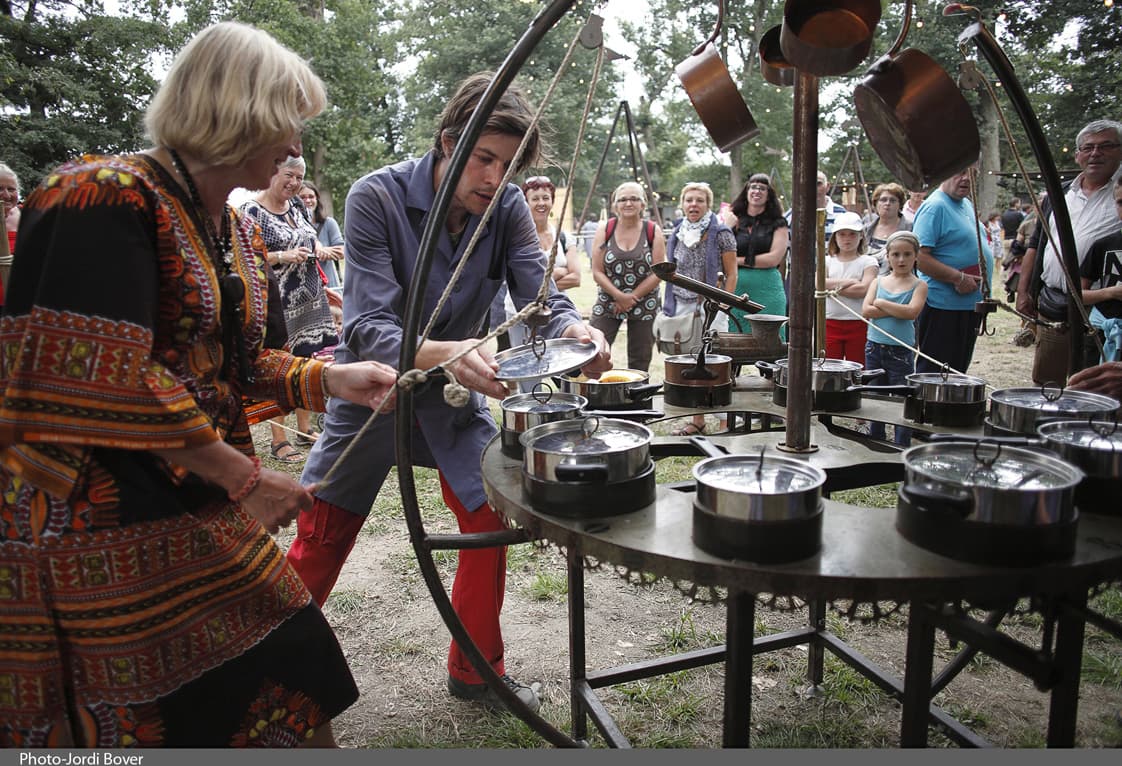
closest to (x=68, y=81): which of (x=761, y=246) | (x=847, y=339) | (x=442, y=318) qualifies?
(x=761, y=246)

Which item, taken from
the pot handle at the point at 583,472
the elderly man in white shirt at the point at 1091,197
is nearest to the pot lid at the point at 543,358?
the pot handle at the point at 583,472

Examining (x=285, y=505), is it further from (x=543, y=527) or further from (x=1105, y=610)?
(x=1105, y=610)

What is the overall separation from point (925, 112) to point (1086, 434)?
0.81 meters

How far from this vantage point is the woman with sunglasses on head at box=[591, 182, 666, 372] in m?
5.92

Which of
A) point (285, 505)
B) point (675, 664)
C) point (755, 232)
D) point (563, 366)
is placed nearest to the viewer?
point (285, 505)

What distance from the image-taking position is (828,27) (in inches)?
70.2

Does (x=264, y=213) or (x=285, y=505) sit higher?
(x=264, y=213)

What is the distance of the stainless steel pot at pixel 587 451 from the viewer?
1617 mm

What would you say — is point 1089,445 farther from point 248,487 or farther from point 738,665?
point 248,487

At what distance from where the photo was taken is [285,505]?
5.32 feet

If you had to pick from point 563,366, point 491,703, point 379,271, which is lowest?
point 491,703

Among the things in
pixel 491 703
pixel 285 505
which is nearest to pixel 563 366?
pixel 285 505

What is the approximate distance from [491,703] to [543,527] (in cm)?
144

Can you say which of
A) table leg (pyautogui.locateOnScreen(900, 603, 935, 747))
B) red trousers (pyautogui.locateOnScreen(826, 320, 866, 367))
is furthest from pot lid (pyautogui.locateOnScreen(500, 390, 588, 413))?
red trousers (pyautogui.locateOnScreen(826, 320, 866, 367))
